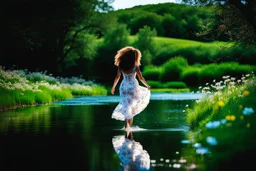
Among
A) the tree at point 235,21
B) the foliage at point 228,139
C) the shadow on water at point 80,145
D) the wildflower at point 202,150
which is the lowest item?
the shadow on water at point 80,145

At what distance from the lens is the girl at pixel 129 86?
1533 cm

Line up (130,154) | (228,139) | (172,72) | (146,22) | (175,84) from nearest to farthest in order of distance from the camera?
(228,139), (130,154), (175,84), (172,72), (146,22)

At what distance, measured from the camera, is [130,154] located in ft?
31.0

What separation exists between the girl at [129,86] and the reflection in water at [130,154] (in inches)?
119

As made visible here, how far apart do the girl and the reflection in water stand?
303 cm

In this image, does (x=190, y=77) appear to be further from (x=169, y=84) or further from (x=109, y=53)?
(x=109, y=53)

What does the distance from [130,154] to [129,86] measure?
20.6 ft

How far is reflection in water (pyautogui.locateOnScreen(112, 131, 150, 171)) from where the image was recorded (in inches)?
318

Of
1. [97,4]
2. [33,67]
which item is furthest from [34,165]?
[97,4]

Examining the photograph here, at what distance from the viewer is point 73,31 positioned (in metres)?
56.5

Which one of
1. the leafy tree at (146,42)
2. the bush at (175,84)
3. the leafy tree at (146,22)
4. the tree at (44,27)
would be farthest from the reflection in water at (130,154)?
the leafy tree at (146,22)

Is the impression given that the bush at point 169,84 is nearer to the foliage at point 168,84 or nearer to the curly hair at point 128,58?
the foliage at point 168,84

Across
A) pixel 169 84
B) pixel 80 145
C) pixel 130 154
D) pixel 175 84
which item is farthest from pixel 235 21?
pixel 169 84

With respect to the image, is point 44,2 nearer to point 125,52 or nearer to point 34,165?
point 125,52
